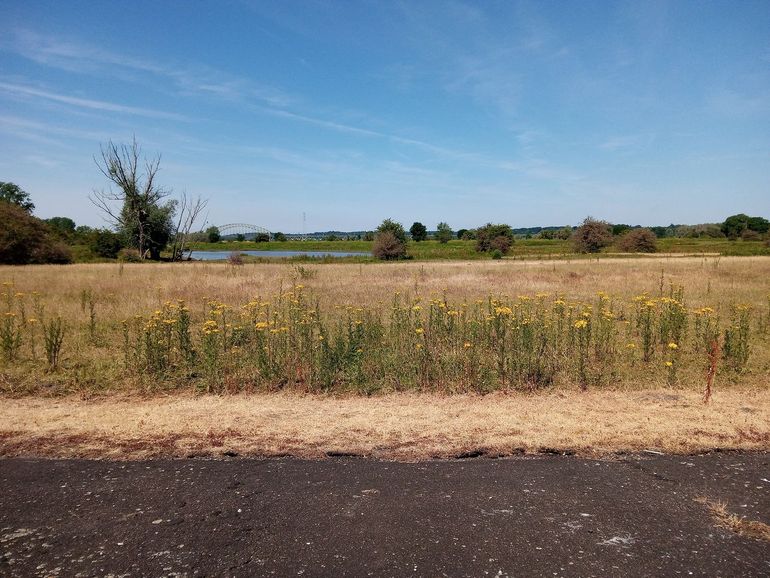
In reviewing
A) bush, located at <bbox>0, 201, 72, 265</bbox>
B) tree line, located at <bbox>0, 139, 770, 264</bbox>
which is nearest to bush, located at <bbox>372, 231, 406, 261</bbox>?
tree line, located at <bbox>0, 139, 770, 264</bbox>

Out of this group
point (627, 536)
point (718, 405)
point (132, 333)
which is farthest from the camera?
point (132, 333)

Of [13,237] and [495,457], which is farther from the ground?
[13,237]

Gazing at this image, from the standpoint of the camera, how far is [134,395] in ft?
24.9

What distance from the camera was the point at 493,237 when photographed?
68.6m

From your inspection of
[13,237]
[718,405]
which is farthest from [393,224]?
[718,405]

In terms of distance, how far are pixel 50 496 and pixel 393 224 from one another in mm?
70193

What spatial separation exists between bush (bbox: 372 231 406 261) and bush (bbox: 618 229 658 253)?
29299mm

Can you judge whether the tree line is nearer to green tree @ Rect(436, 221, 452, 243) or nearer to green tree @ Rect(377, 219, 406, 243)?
green tree @ Rect(377, 219, 406, 243)

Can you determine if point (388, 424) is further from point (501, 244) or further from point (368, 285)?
point (501, 244)

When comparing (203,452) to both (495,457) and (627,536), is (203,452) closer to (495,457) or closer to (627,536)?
(495,457)

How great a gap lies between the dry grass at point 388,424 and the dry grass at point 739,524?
1.32 m

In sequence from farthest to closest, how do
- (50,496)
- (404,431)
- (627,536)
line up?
(404,431), (50,496), (627,536)

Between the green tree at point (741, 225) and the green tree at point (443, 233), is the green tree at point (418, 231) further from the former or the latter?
the green tree at point (741, 225)

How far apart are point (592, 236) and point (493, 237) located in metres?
13.2
